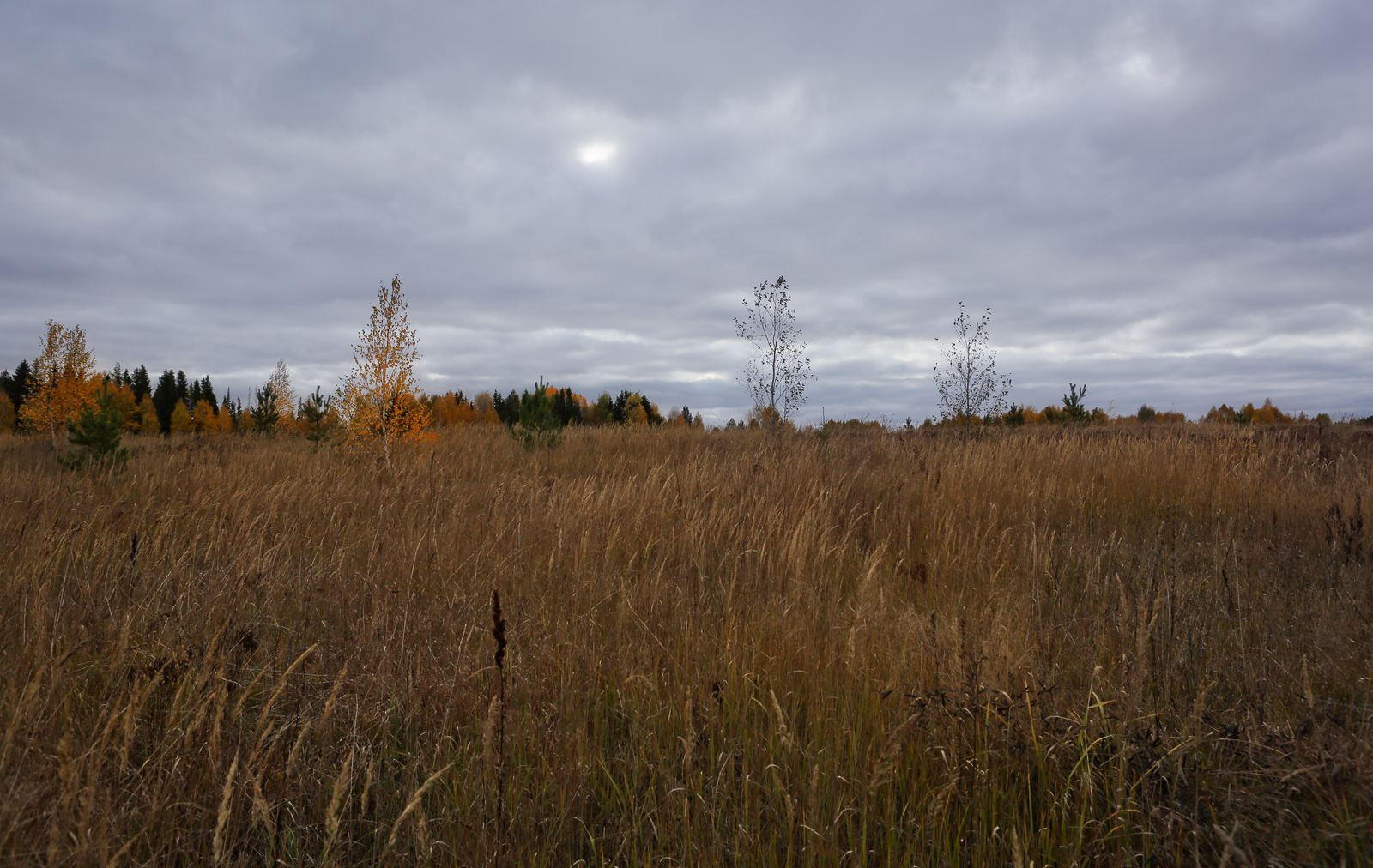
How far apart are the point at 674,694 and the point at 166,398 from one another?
3308 inches

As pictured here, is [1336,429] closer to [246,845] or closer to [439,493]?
[439,493]

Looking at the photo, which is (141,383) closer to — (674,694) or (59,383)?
(59,383)

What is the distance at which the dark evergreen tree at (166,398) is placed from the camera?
60531 mm

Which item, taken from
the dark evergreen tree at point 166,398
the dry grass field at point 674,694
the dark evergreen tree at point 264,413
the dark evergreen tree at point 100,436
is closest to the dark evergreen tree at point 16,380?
the dark evergreen tree at point 166,398

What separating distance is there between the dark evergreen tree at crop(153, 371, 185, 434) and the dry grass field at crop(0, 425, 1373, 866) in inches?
2858

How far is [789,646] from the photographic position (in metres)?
2.73

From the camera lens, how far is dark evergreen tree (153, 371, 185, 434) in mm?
60531

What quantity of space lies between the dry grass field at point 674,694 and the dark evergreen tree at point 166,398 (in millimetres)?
72592

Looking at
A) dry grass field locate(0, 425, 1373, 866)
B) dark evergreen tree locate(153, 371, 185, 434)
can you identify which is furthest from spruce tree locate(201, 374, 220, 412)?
dry grass field locate(0, 425, 1373, 866)

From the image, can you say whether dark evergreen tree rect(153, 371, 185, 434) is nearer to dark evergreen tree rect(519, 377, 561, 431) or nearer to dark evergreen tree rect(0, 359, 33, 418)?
dark evergreen tree rect(0, 359, 33, 418)

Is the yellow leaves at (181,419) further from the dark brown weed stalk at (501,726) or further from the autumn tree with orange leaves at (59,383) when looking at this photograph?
the dark brown weed stalk at (501,726)

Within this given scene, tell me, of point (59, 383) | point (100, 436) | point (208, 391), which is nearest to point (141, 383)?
point (208, 391)

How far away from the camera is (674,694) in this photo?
2465 mm

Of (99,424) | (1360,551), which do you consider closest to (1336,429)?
(1360,551)
